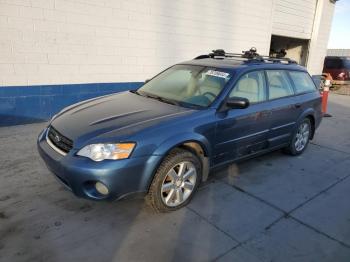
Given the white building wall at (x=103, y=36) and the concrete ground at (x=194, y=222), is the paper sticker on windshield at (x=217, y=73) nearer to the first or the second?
the concrete ground at (x=194, y=222)

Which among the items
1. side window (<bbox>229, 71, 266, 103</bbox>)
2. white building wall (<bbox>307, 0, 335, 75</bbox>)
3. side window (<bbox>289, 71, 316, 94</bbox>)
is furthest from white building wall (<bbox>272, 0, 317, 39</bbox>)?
side window (<bbox>229, 71, 266, 103</bbox>)

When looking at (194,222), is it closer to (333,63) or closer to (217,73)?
(217,73)

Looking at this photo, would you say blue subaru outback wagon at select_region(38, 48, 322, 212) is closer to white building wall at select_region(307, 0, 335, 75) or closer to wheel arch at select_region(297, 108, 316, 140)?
wheel arch at select_region(297, 108, 316, 140)

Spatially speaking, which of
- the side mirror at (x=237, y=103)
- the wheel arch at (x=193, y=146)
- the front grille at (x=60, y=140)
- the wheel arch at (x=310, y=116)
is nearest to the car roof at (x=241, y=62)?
the side mirror at (x=237, y=103)

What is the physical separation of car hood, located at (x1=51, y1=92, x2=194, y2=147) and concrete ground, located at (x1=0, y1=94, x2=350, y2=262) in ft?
2.67

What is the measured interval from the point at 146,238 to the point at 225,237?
→ 2.39 feet

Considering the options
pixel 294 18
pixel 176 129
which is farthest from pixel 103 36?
pixel 294 18

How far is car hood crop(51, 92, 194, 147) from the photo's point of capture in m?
2.82

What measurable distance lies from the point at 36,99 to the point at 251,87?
13.5 feet

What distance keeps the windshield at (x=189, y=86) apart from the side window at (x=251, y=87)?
0.18 m

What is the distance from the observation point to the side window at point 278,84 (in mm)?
4203

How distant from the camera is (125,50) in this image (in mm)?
6906

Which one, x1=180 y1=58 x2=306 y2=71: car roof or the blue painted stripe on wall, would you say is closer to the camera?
x1=180 y1=58 x2=306 y2=71: car roof

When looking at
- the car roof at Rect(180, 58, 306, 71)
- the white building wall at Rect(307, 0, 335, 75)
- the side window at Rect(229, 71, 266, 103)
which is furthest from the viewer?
the white building wall at Rect(307, 0, 335, 75)
